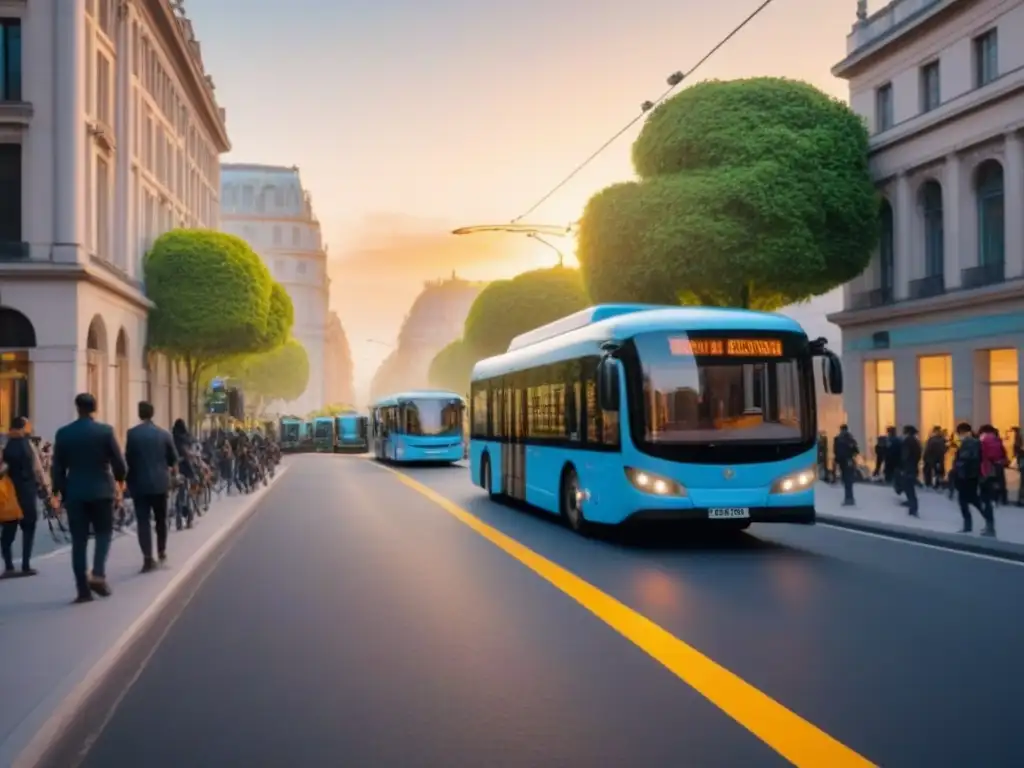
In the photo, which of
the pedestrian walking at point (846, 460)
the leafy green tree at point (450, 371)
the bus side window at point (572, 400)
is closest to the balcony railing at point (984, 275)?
the pedestrian walking at point (846, 460)

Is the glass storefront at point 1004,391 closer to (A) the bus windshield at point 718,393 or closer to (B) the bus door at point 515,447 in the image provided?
(B) the bus door at point 515,447

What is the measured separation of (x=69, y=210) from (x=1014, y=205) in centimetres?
2412

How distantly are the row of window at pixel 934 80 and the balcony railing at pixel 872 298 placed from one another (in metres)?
4.58

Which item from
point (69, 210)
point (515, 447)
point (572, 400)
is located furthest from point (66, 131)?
point (572, 400)

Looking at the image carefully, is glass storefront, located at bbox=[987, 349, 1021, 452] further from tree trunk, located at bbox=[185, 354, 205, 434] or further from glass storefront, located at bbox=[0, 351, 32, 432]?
tree trunk, located at bbox=[185, 354, 205, 434]

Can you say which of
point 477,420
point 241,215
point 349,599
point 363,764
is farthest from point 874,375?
point 241,215

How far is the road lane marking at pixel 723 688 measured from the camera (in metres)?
5.71

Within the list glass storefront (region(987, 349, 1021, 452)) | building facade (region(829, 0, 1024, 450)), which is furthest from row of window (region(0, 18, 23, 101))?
glass storefront (region(987, 349, 1021, 452))

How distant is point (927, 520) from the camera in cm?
1981

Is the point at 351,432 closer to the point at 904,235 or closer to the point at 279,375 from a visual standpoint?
the point at 279,375

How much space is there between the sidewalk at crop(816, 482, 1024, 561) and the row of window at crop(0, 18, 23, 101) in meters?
23.9

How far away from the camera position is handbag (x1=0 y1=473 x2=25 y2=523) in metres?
12.0

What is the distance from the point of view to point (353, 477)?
38.0 m

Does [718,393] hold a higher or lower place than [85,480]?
higher
